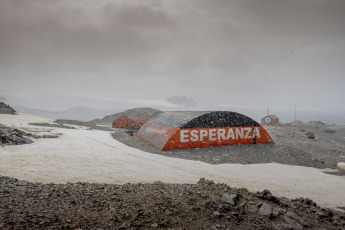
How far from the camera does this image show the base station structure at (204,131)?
24250mm

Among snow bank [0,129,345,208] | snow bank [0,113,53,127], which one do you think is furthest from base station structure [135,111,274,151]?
snow bank [0,113,53,127]

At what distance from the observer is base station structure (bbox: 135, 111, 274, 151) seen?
24.2 m

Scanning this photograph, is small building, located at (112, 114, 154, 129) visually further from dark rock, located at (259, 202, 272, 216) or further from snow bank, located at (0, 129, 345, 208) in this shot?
dark rock, located at (259, 202, 272, 216)

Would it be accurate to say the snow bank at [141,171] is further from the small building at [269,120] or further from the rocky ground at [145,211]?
the small building at [269,120]

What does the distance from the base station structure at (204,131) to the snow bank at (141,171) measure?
502 cm

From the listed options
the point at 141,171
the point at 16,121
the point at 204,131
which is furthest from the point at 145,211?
the point at 16,121

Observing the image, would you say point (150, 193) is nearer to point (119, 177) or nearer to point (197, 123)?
point (119, 177)

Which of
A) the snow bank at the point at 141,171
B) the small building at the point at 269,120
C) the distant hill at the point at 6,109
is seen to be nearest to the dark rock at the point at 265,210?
the snow bank at the point at 141,171

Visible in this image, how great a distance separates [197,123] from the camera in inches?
994

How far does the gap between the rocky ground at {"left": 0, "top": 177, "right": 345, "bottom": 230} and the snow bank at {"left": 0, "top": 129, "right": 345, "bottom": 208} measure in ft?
11.6

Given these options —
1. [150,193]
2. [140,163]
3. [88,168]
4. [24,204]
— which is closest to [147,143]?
[140,163]

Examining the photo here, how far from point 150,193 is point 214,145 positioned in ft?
58.7

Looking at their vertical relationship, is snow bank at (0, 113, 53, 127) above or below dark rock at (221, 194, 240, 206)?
above

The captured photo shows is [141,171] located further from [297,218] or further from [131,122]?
[131,122]
